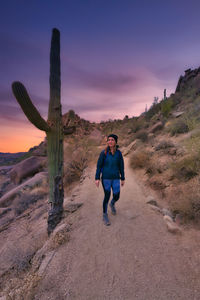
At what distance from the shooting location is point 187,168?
4.62 metres

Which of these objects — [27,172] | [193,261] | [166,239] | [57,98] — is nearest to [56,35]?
[57,98]

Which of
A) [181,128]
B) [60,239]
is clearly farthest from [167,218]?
[181,128]

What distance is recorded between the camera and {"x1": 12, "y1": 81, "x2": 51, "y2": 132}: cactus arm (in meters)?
2.88

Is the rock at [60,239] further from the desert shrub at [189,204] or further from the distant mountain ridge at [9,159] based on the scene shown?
the distant mountain ridge at [9,159]

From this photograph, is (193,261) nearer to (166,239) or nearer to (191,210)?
(166,239)

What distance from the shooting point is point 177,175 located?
15.6 feet

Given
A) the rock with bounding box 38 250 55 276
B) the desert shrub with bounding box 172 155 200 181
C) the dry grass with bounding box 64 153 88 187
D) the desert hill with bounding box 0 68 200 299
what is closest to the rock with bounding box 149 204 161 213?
the desert hill with bounding box 0 68 200 299

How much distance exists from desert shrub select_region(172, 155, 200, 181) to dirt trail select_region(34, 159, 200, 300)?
1628 mm

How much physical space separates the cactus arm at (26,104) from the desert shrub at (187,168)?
415 centimetres

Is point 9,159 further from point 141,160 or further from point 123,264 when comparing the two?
point 123,264

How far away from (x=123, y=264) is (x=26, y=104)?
10.7ft

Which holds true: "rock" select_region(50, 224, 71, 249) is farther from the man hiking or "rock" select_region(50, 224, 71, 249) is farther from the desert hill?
the man hiking

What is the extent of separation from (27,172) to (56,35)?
10.6 meters

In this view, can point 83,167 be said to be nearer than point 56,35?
No
